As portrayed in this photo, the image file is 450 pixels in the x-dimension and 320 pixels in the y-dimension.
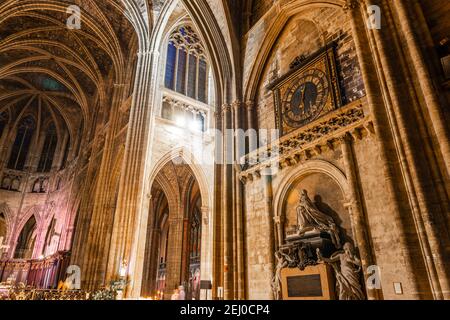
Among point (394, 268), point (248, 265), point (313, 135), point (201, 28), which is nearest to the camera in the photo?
point (394, 268)

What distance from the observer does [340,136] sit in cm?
661

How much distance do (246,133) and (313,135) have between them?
2.83 meters

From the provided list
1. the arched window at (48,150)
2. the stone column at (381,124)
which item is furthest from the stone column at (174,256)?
the arched window at (48,150)

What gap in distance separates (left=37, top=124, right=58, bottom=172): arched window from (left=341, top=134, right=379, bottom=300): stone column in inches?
1126

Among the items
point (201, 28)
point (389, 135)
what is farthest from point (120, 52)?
point (389, 135)

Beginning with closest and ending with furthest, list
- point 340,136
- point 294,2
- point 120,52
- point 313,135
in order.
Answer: point 340,136, point 313,135, point 294,2, point 120,52

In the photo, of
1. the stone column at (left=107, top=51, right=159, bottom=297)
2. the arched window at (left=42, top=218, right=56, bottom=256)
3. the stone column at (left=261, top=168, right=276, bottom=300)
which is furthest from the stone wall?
the arched window at (left=42, top=218, right=56, bottom=256)

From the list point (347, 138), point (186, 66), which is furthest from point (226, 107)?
point (186, 66)

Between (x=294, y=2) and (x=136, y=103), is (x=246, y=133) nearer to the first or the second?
(x=294, y=2)

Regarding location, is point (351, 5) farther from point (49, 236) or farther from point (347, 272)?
point (49, 236)

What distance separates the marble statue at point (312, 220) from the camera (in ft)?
20.7

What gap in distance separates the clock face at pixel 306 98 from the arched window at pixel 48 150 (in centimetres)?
2661

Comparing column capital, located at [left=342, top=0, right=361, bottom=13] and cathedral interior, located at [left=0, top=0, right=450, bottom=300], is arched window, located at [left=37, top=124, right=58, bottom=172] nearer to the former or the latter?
cathedral interior, located at [left=0, top=0, right=450, bottom=300]

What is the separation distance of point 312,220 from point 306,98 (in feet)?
11.2
